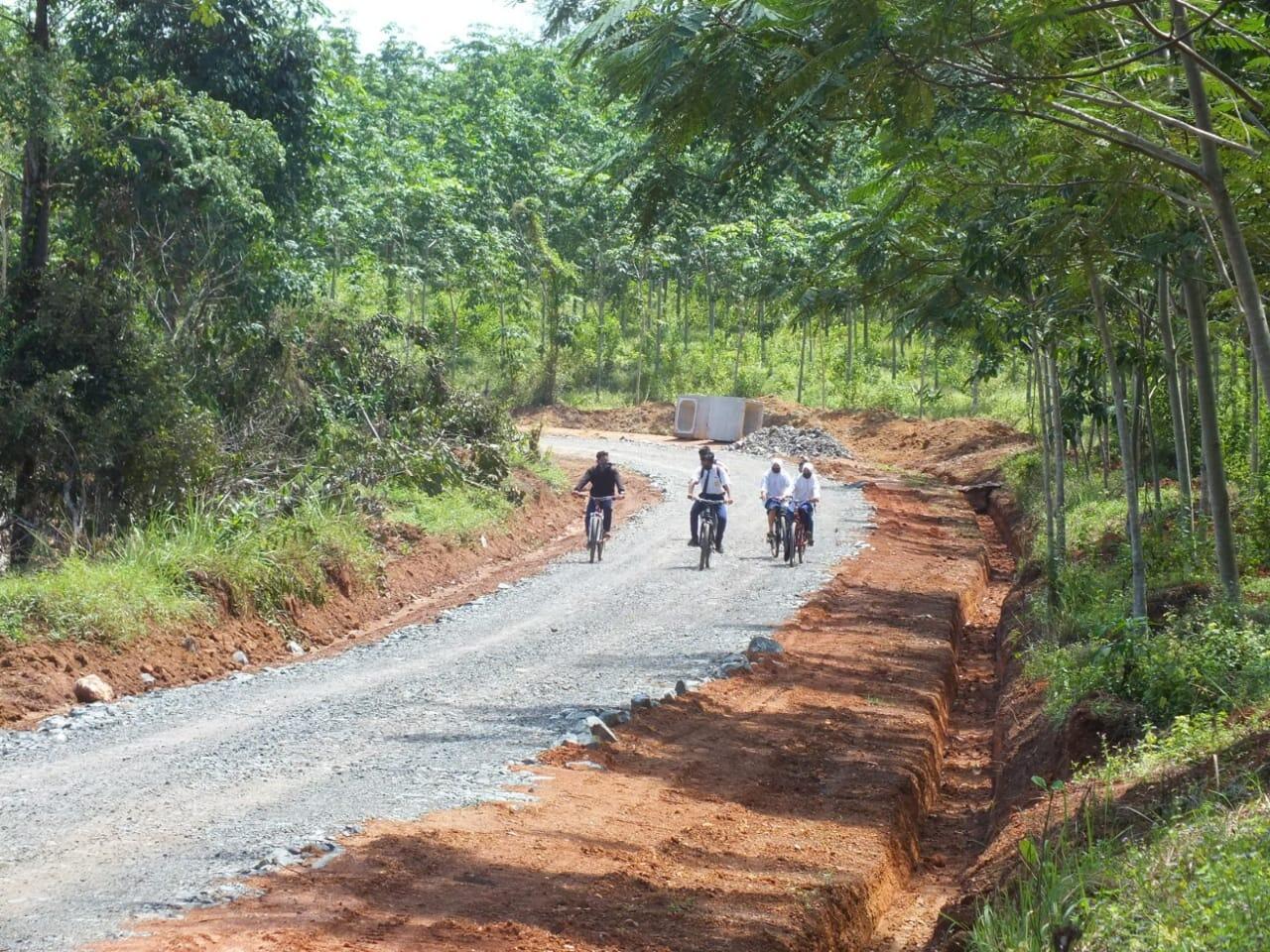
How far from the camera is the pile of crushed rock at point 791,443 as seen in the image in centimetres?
4509

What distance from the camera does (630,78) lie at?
6711mm

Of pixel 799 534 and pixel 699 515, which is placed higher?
pixel 699 515

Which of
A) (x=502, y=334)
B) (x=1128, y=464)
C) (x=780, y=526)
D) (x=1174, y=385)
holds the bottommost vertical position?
(x=780, y=526)

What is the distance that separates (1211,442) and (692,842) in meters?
5.74

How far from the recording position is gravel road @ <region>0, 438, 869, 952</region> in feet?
24.7

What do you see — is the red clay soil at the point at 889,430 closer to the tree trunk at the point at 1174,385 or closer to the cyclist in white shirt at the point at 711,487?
the cyclist in white shirt at the point at 711,487

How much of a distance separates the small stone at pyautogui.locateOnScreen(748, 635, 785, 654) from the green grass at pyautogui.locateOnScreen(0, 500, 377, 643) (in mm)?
5748

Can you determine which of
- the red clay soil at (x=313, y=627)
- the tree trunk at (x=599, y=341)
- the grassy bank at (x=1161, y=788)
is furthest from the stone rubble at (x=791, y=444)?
A: the grassy bank at (x=1161, y=788)

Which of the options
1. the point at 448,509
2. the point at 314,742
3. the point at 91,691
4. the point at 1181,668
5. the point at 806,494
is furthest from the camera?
the point at 448,509

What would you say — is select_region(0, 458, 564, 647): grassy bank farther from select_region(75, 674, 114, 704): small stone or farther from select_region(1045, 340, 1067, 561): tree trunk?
select_region(1045, 340, 1067, 561): tree trunk

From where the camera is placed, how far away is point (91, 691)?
13.5m

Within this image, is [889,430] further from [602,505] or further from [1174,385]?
[1174,385]

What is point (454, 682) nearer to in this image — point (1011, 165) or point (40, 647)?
point (40, 647)

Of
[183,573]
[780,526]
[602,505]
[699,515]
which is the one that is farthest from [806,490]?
[183,573]
